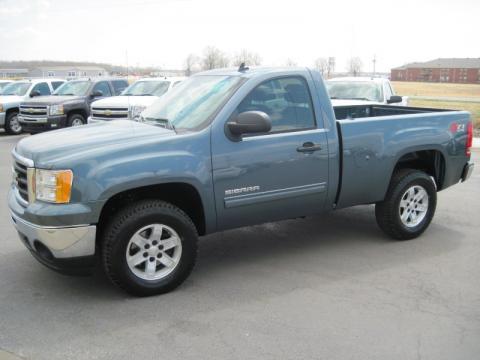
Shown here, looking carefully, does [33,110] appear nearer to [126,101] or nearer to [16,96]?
[16,96]

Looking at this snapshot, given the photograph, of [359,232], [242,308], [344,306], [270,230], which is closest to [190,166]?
[242,308]

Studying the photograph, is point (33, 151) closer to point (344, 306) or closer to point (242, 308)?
point (242, 308)

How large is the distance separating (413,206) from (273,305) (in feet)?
8.23

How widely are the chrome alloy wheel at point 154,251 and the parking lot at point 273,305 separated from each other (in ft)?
0.74

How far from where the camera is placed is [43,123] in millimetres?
15383

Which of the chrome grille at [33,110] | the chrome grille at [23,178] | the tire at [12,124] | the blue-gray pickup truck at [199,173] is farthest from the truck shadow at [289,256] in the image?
the tire at [12,124]

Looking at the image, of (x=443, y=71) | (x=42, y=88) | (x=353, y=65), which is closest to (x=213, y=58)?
(x=353, y=65)

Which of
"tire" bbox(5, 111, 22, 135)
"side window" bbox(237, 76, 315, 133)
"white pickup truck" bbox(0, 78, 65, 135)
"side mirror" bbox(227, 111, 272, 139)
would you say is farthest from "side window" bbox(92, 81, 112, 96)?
"side mirror" bbox(227, 111, 272, 139)

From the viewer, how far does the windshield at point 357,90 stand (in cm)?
1146

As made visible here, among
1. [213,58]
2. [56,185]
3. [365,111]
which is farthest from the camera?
[213,58]

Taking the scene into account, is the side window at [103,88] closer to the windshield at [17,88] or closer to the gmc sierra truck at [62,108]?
the gmc sierra truck at [62,108]

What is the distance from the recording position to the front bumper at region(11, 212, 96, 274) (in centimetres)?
404

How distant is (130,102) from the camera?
13.9 meters

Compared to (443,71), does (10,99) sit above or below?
above
